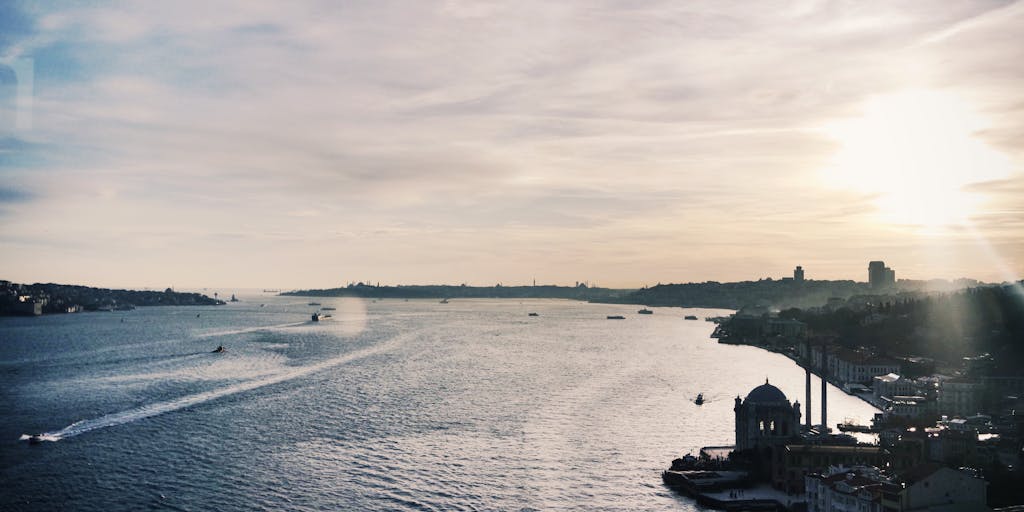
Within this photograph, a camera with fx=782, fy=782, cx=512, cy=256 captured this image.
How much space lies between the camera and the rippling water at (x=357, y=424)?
40.5 meters

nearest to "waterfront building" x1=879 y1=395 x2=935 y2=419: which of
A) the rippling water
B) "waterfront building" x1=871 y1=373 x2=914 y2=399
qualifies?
the rippling water

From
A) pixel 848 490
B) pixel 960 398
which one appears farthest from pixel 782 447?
pixel 960 398

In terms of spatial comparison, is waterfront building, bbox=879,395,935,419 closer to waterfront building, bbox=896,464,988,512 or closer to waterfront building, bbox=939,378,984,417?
waterfront building, bbox=939,378,984,417

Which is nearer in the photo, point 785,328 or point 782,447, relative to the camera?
point 782,447

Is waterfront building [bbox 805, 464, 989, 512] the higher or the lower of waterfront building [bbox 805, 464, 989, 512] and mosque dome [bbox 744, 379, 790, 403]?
the lower

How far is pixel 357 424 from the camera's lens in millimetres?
58469

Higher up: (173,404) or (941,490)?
(941,490)

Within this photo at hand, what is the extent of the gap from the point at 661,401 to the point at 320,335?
91.4m

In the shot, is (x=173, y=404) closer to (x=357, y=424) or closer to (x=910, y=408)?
(x=357, y=424)

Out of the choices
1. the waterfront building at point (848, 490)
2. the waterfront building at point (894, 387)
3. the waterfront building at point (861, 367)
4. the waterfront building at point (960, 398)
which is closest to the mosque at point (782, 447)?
the waterfront building at point (848, 490)

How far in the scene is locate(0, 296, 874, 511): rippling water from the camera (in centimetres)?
4053

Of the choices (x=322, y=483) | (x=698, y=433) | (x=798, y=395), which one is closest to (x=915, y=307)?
(x=798, y=395)

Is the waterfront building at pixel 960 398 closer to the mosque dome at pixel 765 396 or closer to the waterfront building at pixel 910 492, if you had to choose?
the mosque dome at pixel 765 396

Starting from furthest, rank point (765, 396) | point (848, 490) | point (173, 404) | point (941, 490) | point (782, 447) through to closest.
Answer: point (173, 404), point (765, 396), point (782, 447), point (848, 490), point (941, 490)
